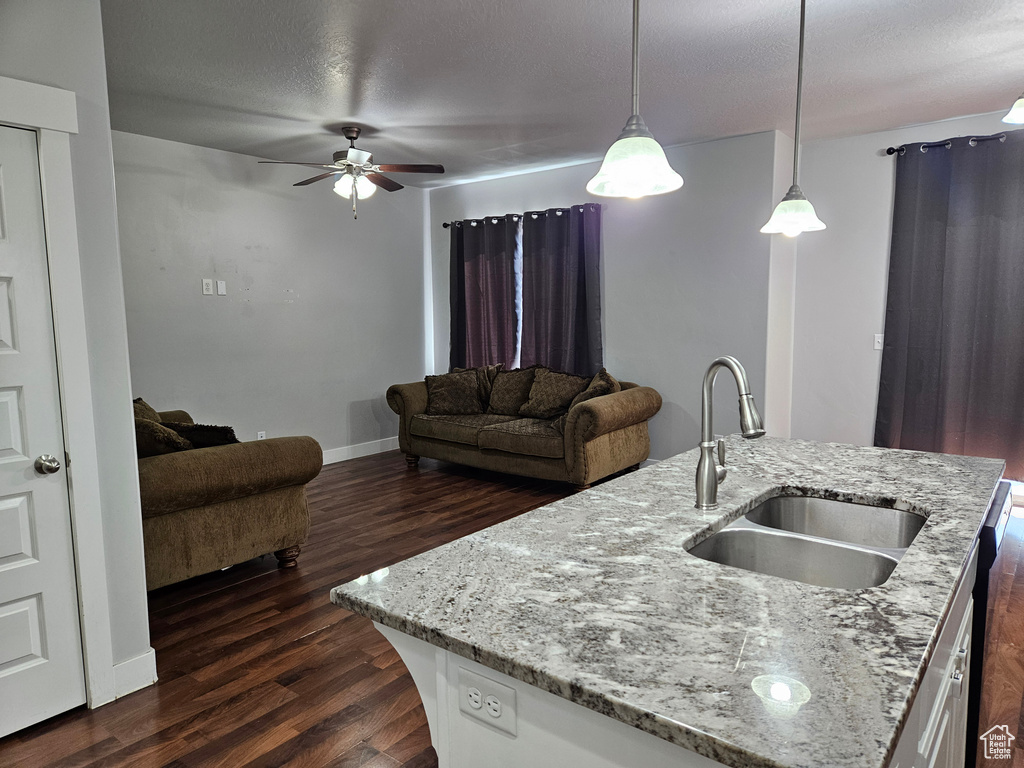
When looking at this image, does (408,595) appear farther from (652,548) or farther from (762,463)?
(762,463)

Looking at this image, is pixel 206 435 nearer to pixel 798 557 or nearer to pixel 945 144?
pixel 798 557

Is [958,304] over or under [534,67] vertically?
under

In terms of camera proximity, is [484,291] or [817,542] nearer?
[817,542]

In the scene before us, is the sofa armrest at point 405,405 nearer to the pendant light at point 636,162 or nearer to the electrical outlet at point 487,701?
the pendant light at point 636,162

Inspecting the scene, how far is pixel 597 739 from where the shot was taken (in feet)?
3.10

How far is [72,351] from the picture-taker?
2.21m

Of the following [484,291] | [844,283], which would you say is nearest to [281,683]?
[484,291]

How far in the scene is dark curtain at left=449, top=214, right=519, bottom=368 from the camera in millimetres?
6211

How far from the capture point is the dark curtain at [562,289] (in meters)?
5.66

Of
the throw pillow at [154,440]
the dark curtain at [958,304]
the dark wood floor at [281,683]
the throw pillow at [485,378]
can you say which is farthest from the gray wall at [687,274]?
the throw pillow at [154,440]

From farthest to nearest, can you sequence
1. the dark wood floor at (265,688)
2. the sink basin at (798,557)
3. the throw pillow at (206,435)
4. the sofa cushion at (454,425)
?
the sofa cushion at (454,425)
the throw pillow at (206,435)
the dark wood floor at (265,688)
the sink basin at (798,557)

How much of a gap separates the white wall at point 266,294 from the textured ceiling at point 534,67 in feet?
1.60

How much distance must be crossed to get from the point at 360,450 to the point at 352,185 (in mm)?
2613

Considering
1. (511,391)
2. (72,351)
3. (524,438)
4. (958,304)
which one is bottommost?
(524,438)
